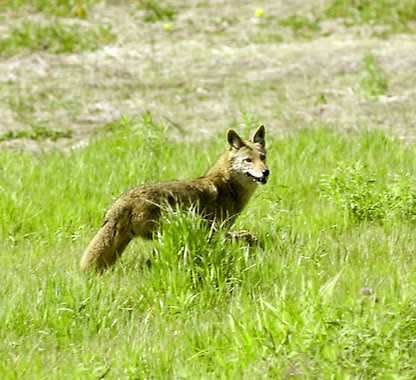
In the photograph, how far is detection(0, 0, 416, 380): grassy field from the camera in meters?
5.74

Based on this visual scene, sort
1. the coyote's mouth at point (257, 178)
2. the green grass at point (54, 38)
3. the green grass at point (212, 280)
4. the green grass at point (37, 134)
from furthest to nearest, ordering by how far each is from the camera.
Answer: the green grass at point (54, 38)
the green grass at point (37, 134)
the coyote's mouth at point (257, 178)
the green grass at point (212, 280)

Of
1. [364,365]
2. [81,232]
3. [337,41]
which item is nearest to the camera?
[364,365]

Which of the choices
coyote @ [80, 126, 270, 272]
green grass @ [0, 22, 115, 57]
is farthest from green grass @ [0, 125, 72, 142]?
coyote @ [80, 126, 270, 272]

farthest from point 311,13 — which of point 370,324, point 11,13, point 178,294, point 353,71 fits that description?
point 370,324

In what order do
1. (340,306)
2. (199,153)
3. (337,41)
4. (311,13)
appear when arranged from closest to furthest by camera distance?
(340,306) → (199,153) → (337,41) → (311,13)

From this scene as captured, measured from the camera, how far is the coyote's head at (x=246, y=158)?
8.35m

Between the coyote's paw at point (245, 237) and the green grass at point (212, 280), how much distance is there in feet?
0.32

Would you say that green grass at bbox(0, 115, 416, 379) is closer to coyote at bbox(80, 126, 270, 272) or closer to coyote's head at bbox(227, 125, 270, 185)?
coyote at bbox(80, 126, 270, 272)

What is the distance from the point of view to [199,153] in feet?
33.8

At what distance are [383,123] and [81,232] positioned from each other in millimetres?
4233

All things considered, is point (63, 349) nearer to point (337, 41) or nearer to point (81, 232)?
point (81, 232)

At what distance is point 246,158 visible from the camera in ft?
27.8

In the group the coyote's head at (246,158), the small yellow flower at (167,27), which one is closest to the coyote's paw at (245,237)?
the coyote's head at (246,158)

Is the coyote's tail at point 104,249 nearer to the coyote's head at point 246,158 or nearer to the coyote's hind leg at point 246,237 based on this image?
the coyote's hind leg at point 246,237
